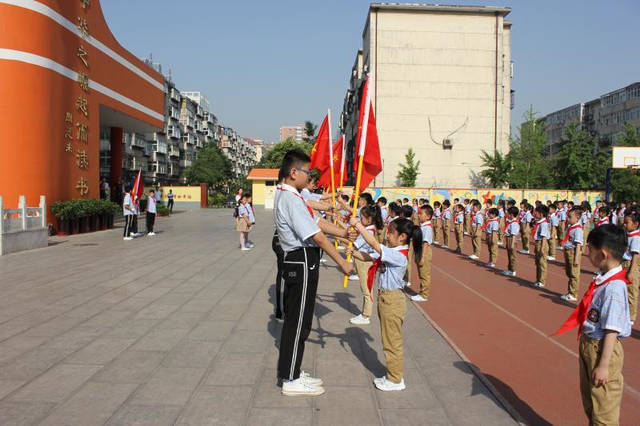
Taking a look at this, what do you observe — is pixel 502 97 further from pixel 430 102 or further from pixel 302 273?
pixel 302 273

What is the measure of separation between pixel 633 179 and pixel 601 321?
1428 inches

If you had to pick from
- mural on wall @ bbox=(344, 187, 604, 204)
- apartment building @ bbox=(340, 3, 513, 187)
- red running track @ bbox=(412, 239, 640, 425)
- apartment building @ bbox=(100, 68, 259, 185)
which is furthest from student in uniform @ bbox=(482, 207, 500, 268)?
apartment building @ bbox=(100, 68, 259, 185)

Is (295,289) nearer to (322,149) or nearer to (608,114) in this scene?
(322,149)

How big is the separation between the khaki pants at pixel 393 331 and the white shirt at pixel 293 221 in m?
0.84

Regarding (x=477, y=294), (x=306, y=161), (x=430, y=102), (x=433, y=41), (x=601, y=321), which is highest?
(x=433, y=41)

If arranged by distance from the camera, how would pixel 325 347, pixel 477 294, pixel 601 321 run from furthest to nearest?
Result: pixel 477 294 < pixel 325 347 < pixel 601 321

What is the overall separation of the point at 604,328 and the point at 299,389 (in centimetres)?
221

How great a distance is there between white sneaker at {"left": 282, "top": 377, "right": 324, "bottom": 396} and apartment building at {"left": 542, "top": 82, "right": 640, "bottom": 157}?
4783 centimetres

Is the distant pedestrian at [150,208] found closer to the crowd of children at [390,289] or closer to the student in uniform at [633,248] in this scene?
the crowd of children at [390,289]

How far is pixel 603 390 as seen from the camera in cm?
289

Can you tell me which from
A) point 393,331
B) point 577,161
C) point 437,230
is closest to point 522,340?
point 393,331

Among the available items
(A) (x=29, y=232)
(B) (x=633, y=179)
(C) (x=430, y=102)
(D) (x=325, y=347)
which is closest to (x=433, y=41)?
(C) (x=430, y=102)

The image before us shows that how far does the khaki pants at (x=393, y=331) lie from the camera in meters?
4.08

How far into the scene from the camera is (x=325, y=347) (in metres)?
5.24
